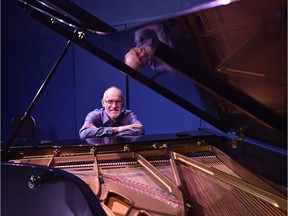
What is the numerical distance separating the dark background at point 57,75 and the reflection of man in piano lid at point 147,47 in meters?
2.98

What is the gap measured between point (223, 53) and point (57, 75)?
3993 millimetres

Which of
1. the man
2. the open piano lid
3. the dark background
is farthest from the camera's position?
the dark background

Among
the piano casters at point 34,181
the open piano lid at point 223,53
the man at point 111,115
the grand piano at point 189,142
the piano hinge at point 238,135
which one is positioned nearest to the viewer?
the open piano lid at point 223,53

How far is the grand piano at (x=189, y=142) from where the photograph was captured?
79 cm

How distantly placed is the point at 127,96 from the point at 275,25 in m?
3.71

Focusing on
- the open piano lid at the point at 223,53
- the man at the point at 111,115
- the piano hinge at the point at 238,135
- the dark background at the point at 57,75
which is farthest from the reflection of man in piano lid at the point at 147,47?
the dark background at the point at 57,75

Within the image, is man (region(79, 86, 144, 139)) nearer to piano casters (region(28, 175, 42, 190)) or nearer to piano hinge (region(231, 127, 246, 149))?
piano hinge (region(231, 127, 246, 149))

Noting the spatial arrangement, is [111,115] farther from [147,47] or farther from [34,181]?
[147,47]

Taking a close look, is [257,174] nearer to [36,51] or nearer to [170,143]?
[170,143]

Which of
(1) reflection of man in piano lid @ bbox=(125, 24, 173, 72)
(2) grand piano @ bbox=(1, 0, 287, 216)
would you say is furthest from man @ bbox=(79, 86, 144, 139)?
(1) reflection of man in piano lid @ bbox=(125, 24, 173, 72)

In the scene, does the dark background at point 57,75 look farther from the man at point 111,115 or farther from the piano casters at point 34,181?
the piano casters at point 34,181

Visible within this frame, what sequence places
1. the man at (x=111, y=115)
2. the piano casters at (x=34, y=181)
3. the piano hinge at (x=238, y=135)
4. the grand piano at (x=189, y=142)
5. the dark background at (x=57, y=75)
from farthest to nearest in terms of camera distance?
the dark background at (x=57, y=75), the man at (x=111, y=115), the piano hinge at (x=238, y=135), the piano casters at (x=34, y=181), the grand piano at (x=189, y=142)

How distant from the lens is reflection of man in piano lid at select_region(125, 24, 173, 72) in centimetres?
86

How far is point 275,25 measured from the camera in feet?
2.13
